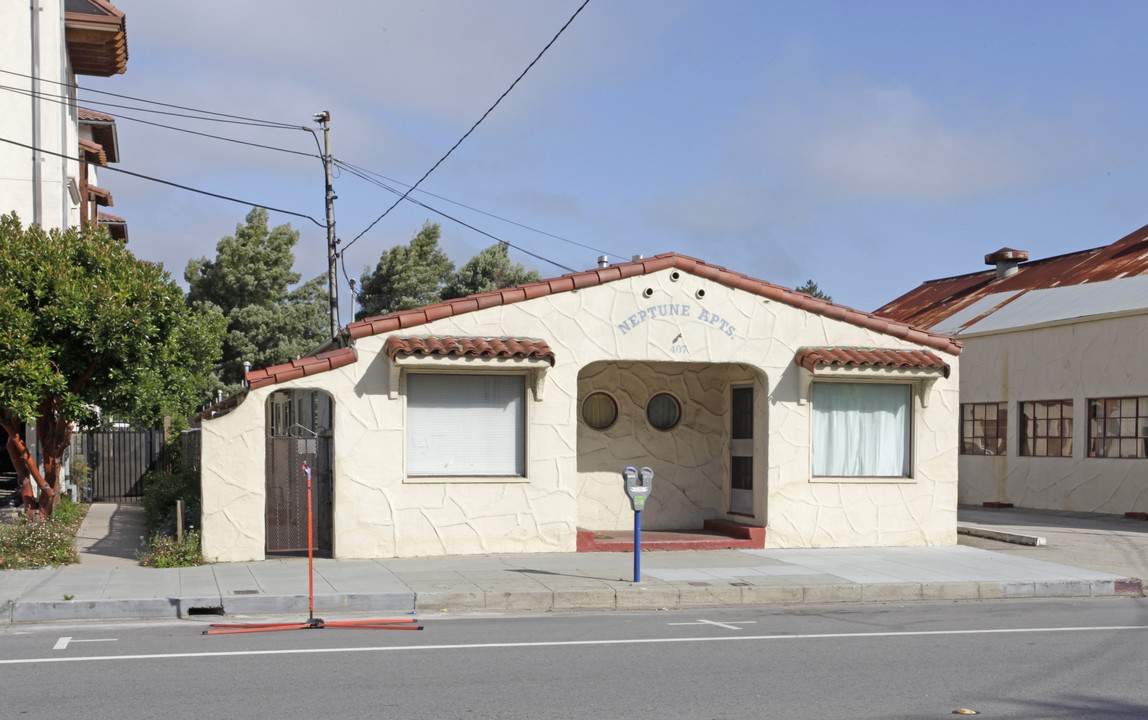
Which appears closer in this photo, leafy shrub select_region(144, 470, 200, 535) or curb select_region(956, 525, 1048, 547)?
leafy shrub select_region(144, 470, 200, 535)

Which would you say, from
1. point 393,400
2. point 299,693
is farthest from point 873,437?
point 299,693

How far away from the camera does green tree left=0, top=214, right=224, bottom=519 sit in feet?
46.5

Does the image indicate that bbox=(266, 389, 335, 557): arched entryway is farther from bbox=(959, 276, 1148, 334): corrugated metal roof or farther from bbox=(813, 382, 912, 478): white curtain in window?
bbox=(959, 276, 1148, 334): corrugated metal roof

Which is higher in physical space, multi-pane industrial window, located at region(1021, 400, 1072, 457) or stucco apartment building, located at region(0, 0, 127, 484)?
stucco apartment building, located at region(0, 0, 127, 484)

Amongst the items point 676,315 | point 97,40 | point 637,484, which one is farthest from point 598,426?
point 97,40

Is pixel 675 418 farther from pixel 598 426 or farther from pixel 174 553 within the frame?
pixel 174 553

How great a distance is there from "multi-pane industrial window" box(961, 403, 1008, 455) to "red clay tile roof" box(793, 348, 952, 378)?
34.1 feet

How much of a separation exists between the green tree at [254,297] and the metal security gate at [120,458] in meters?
13.0

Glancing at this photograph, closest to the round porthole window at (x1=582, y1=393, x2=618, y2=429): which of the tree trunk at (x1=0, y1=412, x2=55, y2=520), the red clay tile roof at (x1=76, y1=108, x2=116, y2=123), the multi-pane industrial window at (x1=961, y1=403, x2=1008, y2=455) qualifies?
the tree trunk at (x1=0, y1=412, x2=55, y2=520)

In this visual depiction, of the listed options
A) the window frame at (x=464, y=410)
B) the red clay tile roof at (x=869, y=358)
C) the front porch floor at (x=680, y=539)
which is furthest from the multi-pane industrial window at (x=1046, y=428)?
the window frame at (x=464, y=410)

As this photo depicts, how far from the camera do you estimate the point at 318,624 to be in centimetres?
1051

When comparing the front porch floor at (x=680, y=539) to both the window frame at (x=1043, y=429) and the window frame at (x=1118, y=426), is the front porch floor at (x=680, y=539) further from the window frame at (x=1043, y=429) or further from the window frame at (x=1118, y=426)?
the window frame at (x=1043, y=429)

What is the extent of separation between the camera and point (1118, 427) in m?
23.0

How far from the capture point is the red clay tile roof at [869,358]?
16.1 meters
